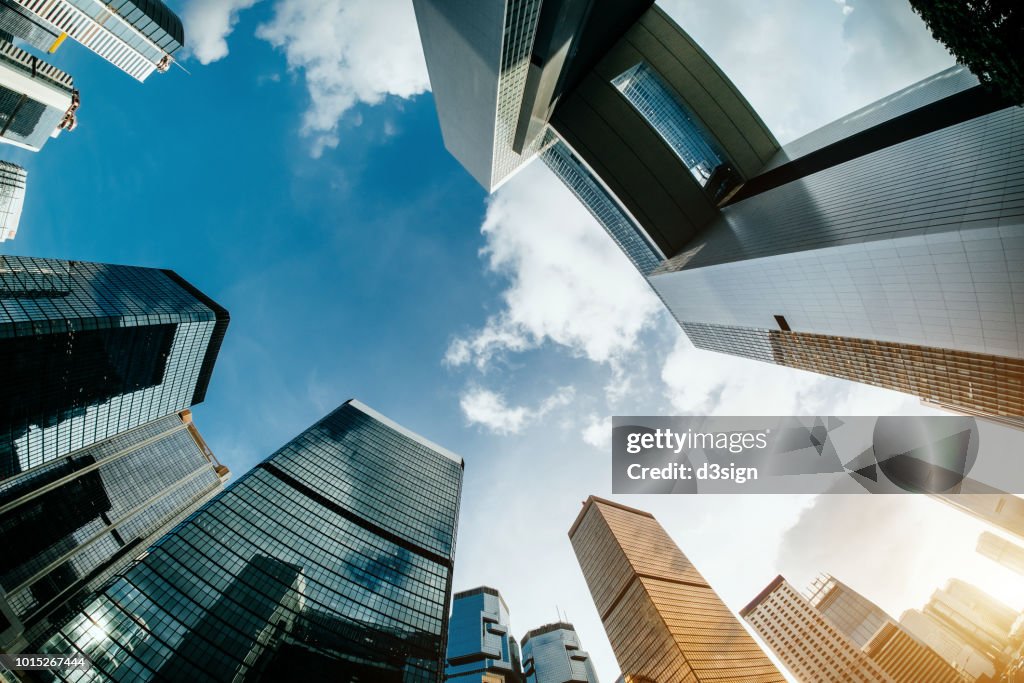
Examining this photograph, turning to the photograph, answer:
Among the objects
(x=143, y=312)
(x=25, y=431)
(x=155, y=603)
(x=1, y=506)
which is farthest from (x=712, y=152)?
(x=1, y=506)

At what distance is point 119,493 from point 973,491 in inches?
8009

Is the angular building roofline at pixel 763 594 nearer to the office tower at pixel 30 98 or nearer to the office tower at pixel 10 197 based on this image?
the office tower at pixel 10 197

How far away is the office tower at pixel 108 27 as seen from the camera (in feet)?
244

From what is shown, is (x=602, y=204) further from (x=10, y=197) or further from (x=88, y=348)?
(x=10, y=197)

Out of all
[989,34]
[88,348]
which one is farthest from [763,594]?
[88,348]

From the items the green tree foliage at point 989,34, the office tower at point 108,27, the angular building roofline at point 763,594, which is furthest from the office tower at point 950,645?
the office tower at point 108,27

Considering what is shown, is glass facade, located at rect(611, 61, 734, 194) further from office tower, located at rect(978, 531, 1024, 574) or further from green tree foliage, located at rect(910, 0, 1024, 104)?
office tower, located at rect(978, 531, 1024, 574)

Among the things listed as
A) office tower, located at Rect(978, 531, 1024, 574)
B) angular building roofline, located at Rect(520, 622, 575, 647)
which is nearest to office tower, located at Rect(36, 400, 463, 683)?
angular building roofline, located at Rect(520, 622, 575, 647)

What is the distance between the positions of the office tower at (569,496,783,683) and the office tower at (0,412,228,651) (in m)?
89.9

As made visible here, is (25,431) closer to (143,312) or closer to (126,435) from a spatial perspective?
(143,312)

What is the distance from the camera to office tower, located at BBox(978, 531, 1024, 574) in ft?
395

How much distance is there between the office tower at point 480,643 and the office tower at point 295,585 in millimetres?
43273

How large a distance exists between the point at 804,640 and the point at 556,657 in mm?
73480

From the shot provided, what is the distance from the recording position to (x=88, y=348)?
53000 mm
